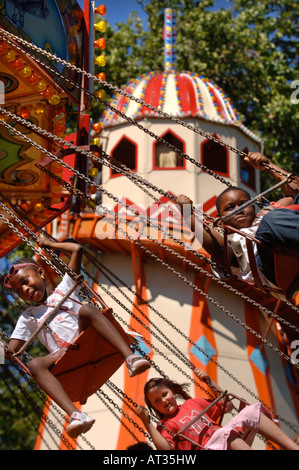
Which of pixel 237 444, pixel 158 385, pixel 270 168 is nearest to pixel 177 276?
pixel 158 385

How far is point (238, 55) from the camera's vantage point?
19875 millimetres

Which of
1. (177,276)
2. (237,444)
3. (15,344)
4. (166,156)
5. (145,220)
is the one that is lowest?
(237,444)

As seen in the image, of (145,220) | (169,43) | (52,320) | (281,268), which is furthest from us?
(169,43)

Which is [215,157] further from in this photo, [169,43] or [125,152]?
[169,43]

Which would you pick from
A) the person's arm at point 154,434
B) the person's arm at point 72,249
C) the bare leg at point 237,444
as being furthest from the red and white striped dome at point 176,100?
the bare leg at point 237,444

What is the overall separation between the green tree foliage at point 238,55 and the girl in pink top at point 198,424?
520 inches

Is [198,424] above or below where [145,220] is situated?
below

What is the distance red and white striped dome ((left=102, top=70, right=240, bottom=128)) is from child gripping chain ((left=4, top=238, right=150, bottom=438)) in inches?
368

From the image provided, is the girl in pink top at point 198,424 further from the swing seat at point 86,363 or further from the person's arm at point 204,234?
the person's arm at point 204,234

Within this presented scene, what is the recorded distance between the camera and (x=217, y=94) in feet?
51.4

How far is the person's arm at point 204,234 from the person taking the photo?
5.58 metres

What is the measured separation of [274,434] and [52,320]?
190 cm
